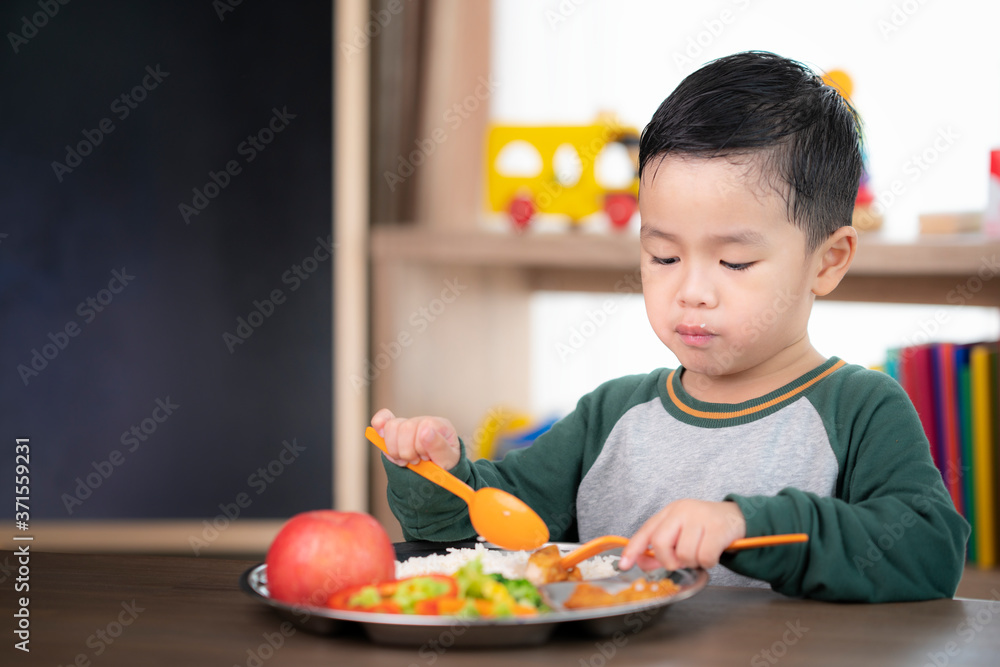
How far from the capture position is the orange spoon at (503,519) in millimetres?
883

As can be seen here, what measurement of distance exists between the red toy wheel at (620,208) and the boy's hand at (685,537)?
1508 millimetres

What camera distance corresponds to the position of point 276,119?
2.59 m

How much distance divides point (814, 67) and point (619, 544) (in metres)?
1.47

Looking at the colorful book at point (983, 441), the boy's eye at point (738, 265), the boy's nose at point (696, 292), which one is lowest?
the colorful book at point (983, 441)

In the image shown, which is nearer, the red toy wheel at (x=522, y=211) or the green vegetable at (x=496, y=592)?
the green vegetable at (x=496, y=592)

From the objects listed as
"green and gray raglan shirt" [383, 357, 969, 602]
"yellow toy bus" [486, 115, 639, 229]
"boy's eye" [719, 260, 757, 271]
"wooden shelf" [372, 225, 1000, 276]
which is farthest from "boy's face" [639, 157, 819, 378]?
"yellow toy bus" [486, 115, 639, 229]

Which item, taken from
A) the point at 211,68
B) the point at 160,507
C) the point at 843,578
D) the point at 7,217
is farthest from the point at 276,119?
the point at 843,578

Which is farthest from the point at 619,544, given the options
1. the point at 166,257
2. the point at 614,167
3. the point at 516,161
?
the point at 166,257

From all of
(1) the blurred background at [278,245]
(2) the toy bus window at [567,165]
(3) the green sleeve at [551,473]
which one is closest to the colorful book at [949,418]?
(1) the blurred background at [278,245]

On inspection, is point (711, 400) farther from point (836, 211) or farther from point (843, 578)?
point (843, 578)

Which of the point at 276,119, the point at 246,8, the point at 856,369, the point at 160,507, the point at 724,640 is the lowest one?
the point at 160,507

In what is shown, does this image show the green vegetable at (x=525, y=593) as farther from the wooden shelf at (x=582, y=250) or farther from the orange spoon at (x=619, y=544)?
the wooden shelf at (x=582, y=250)

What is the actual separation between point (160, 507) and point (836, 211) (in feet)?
7.03

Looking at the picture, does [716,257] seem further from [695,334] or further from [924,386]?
[924,386]
